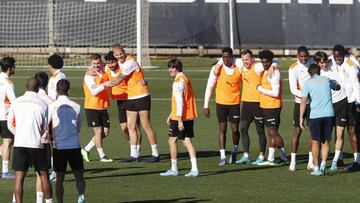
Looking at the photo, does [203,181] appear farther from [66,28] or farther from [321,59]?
[66,28]

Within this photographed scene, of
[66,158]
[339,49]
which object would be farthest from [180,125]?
[66,158]

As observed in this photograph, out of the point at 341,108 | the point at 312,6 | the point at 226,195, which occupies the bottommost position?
the point at 226,195

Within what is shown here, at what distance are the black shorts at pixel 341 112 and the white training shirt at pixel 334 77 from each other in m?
A: 0.08

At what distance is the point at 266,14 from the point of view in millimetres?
44562

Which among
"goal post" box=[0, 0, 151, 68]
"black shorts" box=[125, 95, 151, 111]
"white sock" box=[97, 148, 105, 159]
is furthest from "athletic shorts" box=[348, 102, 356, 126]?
"goal post" box=[0, 0, 151, 68]

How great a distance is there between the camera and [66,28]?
143 feet

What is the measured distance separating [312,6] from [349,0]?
5.22 ft

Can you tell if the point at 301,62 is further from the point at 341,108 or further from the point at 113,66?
the point at 113,66

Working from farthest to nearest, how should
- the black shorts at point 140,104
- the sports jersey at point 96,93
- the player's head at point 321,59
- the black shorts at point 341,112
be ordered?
the black shorts at point 140,104 → the sports jersey at point 96,93 → the black shorts at point 341,112 → the player's head at point 321,59

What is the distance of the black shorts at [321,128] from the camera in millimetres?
17453

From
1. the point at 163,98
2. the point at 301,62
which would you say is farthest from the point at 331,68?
the point at 163,98

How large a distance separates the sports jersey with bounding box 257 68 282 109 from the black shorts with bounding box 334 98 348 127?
3.62ft

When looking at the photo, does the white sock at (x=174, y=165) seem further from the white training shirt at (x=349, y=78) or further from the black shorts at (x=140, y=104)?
the white training shirt at (x=349, y=78)

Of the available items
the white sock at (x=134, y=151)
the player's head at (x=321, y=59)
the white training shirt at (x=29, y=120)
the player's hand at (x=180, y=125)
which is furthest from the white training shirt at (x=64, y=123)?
the player's head at (x=321, y=59)
